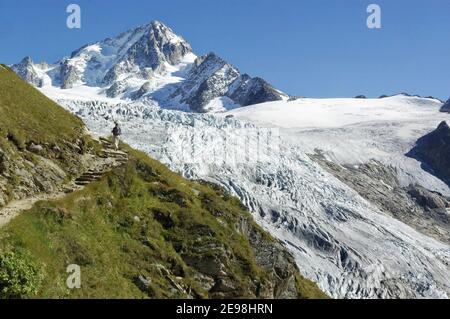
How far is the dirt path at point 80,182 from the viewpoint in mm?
28906

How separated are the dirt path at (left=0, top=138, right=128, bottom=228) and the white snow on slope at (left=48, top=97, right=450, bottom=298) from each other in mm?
32294

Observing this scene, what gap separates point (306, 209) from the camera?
84812 millimetres

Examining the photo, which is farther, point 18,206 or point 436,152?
point 436,152

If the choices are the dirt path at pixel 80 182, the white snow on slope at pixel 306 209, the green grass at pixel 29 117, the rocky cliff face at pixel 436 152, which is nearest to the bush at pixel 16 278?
the dirt path at pixel 80 182

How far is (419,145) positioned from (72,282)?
146 meters

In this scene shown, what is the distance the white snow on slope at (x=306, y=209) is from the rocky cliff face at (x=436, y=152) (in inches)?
2216

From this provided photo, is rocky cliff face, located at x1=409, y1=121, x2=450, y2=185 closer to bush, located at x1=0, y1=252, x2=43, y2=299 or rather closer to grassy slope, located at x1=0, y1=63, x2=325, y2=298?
grassy slope, located at x1=0, y1=63, x2=325, y2=298

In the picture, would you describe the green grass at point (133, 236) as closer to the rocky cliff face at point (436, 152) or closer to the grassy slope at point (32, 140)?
the grassy slope at point (32, 140)

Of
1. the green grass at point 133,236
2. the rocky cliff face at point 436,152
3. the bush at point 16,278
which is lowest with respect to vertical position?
the bush at point 16,278

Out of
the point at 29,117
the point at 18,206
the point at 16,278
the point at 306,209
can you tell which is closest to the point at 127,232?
the point at 18,206

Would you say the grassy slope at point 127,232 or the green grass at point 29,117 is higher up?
the green grass at point 29,117

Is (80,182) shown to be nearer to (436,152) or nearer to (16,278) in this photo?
(16,278)

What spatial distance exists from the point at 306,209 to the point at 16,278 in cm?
6291
